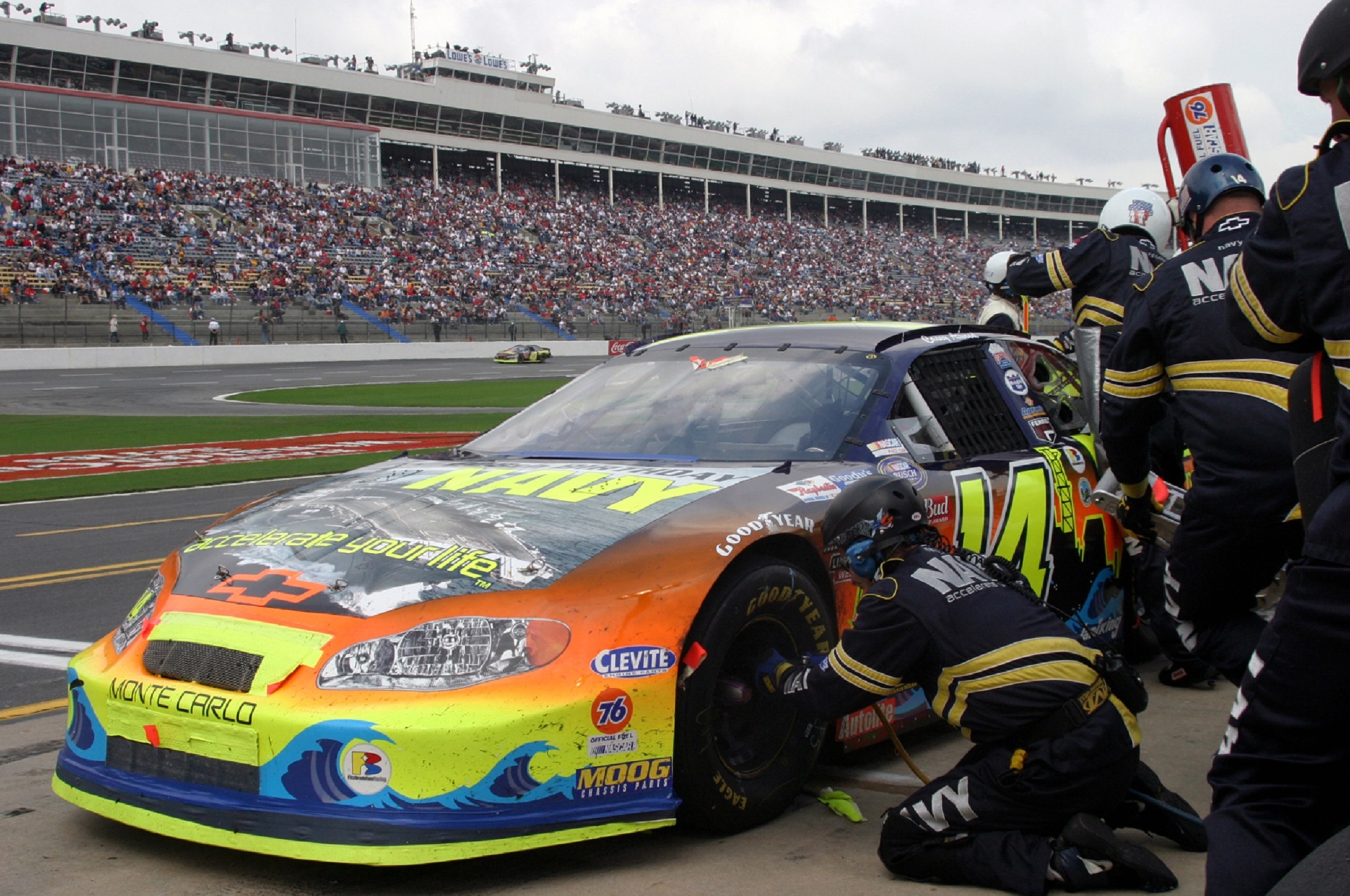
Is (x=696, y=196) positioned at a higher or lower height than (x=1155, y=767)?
higher

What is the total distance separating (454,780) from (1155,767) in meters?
2.53

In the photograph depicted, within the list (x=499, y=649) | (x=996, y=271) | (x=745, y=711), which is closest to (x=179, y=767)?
(x=499, y=649)

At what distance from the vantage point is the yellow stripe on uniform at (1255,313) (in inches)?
88.6

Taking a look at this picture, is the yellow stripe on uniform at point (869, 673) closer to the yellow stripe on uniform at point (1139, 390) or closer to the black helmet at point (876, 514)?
the black helmet at point (876, 514)

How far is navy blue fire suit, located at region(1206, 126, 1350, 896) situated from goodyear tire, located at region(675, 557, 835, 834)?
4.74 ft

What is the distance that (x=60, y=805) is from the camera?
3.76 m

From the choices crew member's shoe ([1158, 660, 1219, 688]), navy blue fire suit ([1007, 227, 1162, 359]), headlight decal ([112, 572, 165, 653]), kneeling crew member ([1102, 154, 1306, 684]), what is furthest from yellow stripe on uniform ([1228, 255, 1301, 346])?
navy blue fire suit ([1007, 227, 1162, 359])

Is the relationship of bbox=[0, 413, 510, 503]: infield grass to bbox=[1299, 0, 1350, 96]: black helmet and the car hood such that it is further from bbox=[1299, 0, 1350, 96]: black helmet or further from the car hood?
bbox=[1299, 0, 1350, 96]: black helmet

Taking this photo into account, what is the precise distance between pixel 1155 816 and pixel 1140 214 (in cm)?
384

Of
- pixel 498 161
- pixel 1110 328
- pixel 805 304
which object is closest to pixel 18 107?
pixel 498 161

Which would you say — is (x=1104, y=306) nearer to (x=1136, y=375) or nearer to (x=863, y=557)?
(x=1136, y=375)

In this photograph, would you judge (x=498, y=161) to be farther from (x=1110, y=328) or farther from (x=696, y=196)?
(x=1110, y=328)

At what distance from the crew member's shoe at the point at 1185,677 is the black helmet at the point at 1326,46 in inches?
137

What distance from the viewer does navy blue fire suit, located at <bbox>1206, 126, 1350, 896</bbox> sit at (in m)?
1.92
